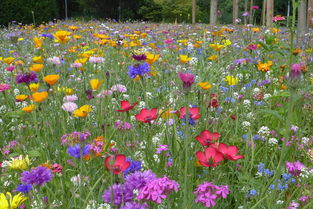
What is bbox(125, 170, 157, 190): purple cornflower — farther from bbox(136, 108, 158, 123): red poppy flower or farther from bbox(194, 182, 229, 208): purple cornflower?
bbox(136, 108, 158, 123): red poppy flower

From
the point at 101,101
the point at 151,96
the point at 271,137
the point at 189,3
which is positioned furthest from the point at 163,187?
the point at 189,3

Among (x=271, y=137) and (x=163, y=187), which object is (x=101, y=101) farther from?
(x=163, y=187)

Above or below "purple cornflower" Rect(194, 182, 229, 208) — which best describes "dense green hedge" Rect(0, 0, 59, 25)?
above

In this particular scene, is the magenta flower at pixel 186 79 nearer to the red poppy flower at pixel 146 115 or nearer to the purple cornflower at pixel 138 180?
the purple cornflower at pixel 138 180

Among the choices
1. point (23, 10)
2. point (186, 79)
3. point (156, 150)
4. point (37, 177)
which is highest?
point (23, 10)

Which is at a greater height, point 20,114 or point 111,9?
point 111,9

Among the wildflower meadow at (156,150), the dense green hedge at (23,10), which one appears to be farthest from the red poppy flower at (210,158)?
the dense green hedge at (23,10)

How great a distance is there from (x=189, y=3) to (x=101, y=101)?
775 inches

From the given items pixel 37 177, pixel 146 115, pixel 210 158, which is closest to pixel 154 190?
pixel 210 158

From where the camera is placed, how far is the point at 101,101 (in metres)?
1.96

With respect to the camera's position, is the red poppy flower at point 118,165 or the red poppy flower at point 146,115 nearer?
the red poppy flower at point 118,165

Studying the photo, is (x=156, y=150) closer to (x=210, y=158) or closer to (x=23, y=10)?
(x=210, y=158)

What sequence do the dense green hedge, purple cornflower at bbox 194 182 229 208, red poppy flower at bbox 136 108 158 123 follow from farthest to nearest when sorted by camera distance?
the dense green hedge → red poppy flower at bbox 136 108 158 123 → purple cornflower at bbox 194 182 229 208

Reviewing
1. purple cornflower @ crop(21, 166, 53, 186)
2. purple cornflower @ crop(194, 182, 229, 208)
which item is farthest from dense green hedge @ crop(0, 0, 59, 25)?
purple cornflower @ crop(194, 182, 229, 208)
